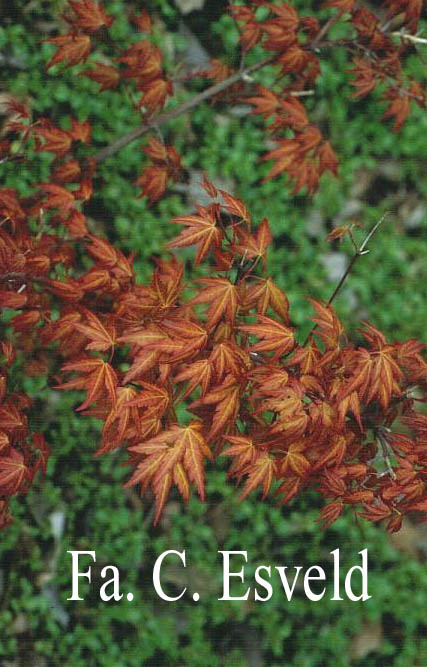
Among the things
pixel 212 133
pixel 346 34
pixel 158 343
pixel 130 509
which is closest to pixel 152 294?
pixel 158 343

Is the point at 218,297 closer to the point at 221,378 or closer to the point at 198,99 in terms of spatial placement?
the point at 221,378

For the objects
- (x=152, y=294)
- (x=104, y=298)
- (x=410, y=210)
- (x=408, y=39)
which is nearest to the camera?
(x=152, y=294)

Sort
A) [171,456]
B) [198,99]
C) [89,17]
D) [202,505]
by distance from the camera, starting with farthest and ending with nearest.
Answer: [202,505], [198,99], [89,17], [171,456]

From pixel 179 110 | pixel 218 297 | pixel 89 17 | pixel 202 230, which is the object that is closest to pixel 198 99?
pixel 179 110

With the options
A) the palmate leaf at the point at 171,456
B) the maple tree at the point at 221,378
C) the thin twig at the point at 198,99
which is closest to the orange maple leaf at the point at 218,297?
the maple tree at the point at 221,378

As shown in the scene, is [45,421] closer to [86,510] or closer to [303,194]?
[86,510]

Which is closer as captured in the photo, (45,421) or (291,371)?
(291,371)

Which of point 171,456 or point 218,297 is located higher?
point 218,297

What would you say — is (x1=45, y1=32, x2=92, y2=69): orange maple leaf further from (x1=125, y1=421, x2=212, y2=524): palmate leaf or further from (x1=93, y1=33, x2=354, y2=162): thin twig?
(x1=125, y1=421, x2=212, y2=524): palmate leaf

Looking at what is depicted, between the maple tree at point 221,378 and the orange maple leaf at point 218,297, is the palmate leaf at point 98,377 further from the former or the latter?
the orange maple leaf at point 218,297
